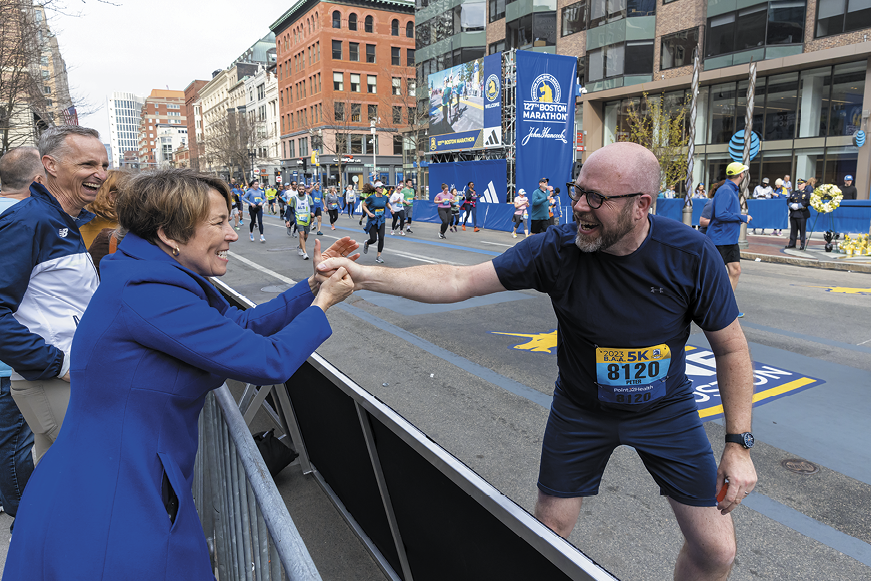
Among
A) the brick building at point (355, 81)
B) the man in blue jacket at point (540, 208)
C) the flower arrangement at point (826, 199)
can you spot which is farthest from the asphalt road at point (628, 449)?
the brick building at point (355, 81)

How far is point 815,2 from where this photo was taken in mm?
26391

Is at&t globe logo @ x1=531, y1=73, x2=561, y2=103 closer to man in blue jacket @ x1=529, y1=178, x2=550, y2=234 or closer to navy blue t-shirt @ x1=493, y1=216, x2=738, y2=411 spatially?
man in blue jacket @ x1=529, y1=178, x2=550, y2=234

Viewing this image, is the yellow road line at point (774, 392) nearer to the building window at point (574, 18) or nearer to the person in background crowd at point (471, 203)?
the person in background crowd at point (471, 203)

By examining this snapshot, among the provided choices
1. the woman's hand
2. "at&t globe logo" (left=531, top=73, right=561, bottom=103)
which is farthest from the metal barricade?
"at&t globe logo" (left=531, top=73, right=561, bottom=103)

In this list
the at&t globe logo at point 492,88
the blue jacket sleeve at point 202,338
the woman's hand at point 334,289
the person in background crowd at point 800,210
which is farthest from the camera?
the at&t globe logo at point 492,88

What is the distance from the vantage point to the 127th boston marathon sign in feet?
78.9

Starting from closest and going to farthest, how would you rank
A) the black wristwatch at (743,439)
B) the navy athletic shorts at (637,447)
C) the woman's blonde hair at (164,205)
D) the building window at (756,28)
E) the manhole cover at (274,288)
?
the woman's blonde hair at (164,205), the black wristwatch at (743,439), the navy athletic shorts at (637,447), the manhole cover at (274,288), the building window at (756,28)

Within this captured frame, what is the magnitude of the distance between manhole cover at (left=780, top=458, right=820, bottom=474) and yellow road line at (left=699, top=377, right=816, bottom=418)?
80 cm

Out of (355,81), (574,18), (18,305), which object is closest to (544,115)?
(574,18)

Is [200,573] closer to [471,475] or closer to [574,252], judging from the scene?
[471,475]

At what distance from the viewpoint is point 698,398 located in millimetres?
5113

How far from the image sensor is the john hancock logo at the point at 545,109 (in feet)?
79.6

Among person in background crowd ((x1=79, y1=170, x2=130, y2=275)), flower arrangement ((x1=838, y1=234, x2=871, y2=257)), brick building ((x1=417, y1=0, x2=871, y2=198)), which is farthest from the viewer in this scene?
brick building ((x1=417, y1=0, x2=871, y2=198))

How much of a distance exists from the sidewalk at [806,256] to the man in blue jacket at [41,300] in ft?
50.2
